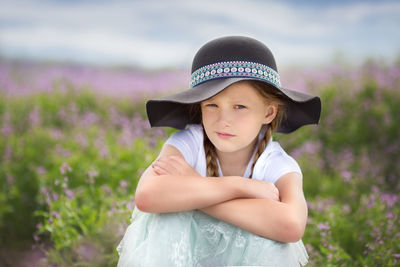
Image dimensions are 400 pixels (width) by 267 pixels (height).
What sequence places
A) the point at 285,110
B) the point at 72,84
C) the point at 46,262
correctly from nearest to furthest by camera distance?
1. the point at 285,110
2. the point at 46,262
3. the point at 72,84

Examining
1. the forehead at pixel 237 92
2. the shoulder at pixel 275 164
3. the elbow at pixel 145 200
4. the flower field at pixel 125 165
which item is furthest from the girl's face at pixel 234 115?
the flower field at pixel 125 165

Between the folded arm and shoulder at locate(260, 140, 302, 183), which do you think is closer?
the folded arm

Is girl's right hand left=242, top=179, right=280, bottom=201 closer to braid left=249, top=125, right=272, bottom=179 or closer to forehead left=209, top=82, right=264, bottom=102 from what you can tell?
braid left=249, top=125, right=272, bottom=179

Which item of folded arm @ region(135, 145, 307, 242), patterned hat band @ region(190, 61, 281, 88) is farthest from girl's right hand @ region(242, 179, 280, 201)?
patterned hat band @ region(190, 61, 281, 88)

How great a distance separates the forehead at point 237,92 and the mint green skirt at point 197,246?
0.63m

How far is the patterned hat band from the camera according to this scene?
1.92 metres

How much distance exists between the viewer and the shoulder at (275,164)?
2066 millimetres

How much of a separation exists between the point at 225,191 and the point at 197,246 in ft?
1.11

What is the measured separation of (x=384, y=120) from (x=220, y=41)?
146 inches

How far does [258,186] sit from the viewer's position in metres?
1.89

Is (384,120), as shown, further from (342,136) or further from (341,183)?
(341,183)

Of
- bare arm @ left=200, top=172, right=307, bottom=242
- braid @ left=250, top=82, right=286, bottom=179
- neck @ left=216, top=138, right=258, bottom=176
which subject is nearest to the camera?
bare arm @ left=200, top=172, right=307, bottom=242

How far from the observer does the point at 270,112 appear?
2201mm

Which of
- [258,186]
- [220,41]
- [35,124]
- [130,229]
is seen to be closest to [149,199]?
[130,229]
